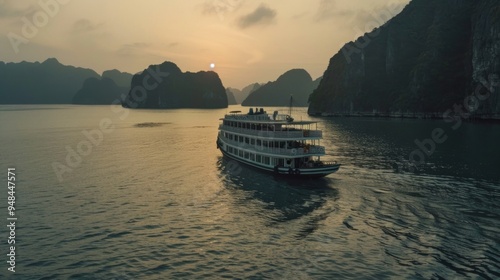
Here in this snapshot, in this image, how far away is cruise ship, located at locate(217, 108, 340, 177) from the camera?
4456cm

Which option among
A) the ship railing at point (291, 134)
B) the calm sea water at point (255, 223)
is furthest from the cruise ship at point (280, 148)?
the calm sea water at point (255, 223)

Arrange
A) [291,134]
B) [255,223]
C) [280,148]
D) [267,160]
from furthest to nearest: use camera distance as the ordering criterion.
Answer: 1. [267,160]
2. [280,148]
3. [291,134]
4. [255,223]

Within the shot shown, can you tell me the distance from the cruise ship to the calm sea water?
1762 millimetres

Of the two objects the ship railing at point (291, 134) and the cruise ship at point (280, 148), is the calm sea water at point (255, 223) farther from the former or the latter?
the ship railing at point (291, 134)

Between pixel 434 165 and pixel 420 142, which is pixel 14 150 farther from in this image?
pixel 420 142

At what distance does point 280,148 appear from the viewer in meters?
47.2

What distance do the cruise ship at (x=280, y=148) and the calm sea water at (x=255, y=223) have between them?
5.78 feet

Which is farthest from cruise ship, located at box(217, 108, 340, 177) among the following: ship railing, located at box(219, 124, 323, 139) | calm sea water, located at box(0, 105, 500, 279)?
calm sea water, located at box(0, 105, 500, 279)

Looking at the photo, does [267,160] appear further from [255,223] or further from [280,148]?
[255,223]

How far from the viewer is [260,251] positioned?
24.7 m

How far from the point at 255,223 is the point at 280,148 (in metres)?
18.5

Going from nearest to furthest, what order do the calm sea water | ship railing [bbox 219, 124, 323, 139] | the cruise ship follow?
1. the calm sea water
2. the cruise ship
3. ship railing [bbox 219, 124, 323, 139]

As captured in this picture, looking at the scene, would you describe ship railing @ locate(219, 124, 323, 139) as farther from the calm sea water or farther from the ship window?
the calm sea water

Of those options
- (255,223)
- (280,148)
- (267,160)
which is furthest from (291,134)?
(255,223)
